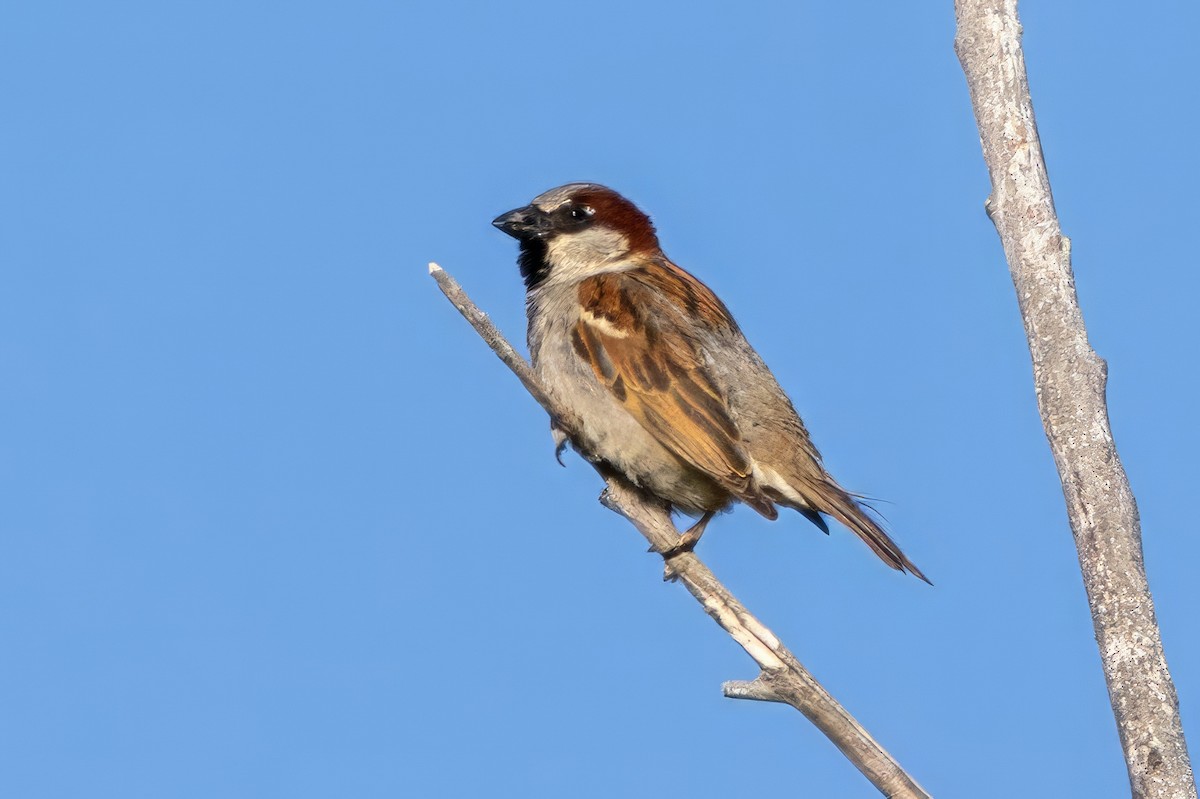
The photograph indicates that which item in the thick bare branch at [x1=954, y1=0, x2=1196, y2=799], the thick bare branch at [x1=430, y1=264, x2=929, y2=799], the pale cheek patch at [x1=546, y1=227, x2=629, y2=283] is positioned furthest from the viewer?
the pale cheek patch at [x1=546, y1=227, x2=629, y2=283]

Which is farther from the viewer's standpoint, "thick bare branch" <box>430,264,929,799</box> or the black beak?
the black beak

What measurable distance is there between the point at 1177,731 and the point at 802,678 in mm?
1075

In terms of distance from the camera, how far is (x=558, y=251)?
6.70 meters

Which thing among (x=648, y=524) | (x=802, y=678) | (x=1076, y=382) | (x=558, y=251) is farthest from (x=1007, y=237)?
(x=558, y=251)

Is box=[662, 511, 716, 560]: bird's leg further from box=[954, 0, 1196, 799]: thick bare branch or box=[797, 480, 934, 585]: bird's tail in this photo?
box=[954, 0, 1196, 799]: thick bare branch

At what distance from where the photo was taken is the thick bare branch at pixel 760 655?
410cm

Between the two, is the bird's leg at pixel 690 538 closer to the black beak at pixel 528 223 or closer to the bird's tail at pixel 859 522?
the bird's tail at pixel 859 522

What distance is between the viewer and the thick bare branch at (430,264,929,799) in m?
4.10

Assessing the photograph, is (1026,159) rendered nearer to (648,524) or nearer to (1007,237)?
(1007,237)

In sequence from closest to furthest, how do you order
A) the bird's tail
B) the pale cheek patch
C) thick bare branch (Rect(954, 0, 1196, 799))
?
thick bare branch (Rect(954, 0, 1196, 799))
the bird's tail
the pale cheek patch

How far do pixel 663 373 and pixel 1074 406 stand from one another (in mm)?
2211

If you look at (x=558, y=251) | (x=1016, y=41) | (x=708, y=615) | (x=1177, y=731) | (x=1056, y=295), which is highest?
(x=558, y=251)

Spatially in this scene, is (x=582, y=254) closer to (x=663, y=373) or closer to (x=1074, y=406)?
(x=663, y=373)

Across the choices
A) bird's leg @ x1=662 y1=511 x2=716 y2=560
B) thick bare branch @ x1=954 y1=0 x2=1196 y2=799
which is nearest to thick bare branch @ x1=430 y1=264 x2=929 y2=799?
bird's leg @ x1=662 y1=511 x2=716 y2=560
